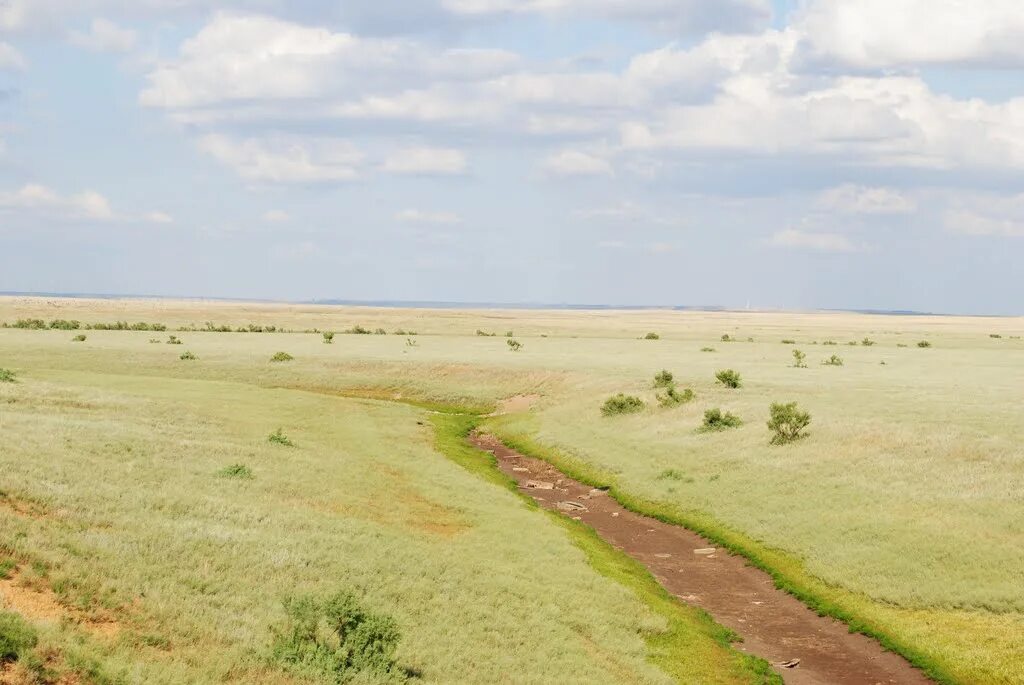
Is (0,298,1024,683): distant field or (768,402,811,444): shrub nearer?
(0,298,1024,683): distant field

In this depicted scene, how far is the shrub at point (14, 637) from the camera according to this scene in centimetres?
1457

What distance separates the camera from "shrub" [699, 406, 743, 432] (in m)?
51.5

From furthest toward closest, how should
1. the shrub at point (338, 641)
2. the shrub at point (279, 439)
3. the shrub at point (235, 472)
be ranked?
the shrub at point (279, 439), the shrub at point (235, 472), the shrub at point (338, 641)

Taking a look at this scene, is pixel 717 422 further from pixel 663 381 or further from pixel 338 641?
pixel 338 641

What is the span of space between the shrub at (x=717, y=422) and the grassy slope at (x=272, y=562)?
15.6 meters

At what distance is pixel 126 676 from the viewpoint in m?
15.4

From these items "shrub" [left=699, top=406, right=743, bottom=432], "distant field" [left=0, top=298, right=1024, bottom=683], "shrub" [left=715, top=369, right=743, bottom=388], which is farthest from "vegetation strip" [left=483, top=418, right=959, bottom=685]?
"shrub" [left=715, top=369, right=743, bottom=388]

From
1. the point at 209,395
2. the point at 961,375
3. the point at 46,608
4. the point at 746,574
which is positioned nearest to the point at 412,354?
the point at 209,395

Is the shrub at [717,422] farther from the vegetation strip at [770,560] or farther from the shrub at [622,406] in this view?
the shrub at [622,406]

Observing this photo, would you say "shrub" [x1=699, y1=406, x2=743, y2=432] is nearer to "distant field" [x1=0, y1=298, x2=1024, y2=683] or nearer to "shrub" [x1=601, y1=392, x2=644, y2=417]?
"distant field" [x1=0, y1=298, x2=1024, y2=683]

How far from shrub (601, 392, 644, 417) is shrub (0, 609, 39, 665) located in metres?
46.6

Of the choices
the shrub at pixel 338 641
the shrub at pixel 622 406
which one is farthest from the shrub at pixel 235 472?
the shrub at pixel 622 406

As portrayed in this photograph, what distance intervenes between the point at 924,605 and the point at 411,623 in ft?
49.7

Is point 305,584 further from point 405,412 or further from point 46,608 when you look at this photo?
point 405,412
